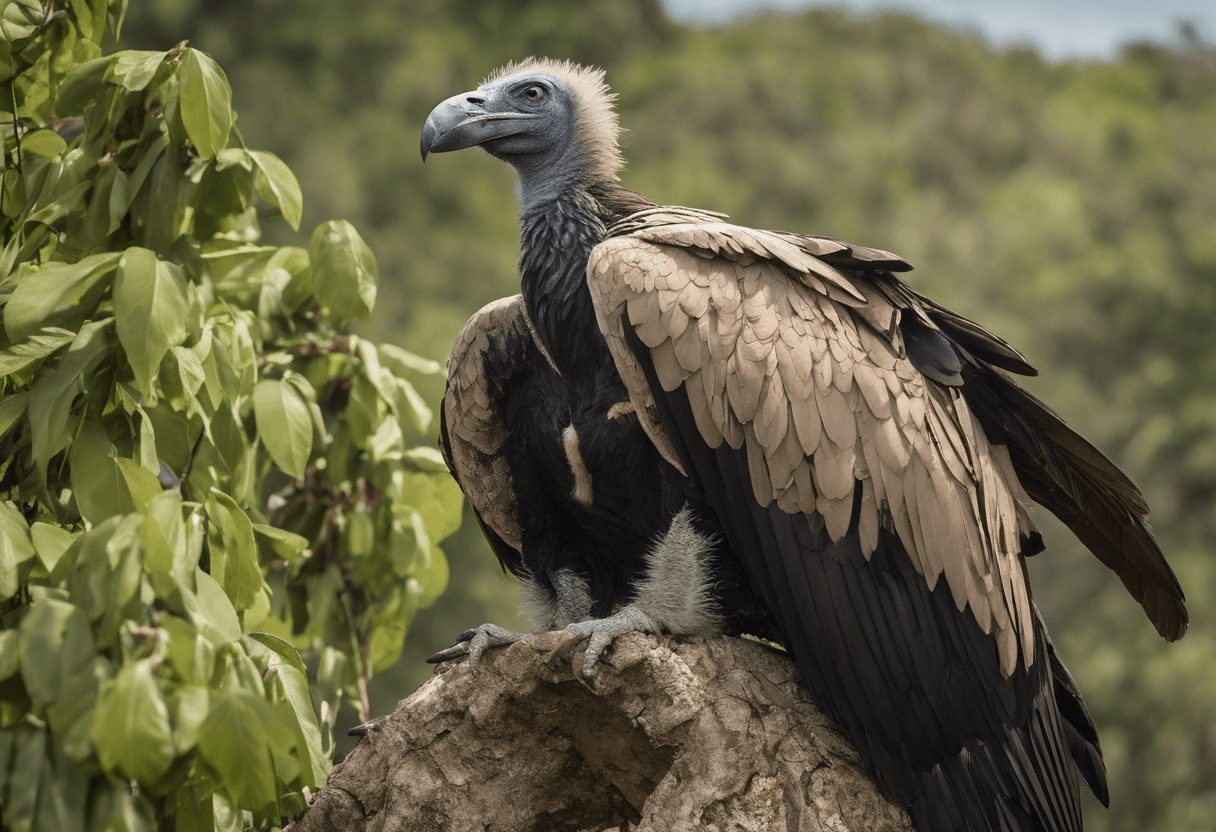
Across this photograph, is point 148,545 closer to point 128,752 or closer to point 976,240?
point 128,752

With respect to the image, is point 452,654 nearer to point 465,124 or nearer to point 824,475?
point 824,475

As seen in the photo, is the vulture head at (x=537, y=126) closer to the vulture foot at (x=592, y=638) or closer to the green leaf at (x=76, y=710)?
the vulture foot at (x=592, y=638)

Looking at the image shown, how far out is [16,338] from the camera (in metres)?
2.40

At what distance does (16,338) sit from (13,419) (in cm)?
17

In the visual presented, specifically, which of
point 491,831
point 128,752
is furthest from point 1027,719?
point 128,752

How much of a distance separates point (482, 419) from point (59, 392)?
4.28ft

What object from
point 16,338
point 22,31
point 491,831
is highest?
point 22,31

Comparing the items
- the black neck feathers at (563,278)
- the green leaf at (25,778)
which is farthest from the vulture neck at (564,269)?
the green leaf at (25,778)

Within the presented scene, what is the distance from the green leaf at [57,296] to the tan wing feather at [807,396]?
45.5 inches

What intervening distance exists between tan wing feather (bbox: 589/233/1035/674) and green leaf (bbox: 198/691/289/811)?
1.23m

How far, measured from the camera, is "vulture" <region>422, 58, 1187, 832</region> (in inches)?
109

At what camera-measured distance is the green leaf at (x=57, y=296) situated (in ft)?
7.83

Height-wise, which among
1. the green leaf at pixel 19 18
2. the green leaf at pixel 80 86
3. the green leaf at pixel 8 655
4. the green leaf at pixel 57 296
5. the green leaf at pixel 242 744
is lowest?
the green leaf at pixel 242 744

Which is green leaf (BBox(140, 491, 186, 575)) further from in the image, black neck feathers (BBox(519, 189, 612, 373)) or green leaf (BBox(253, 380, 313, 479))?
black neck feathers (BBox(519, 189, 612, 373))
